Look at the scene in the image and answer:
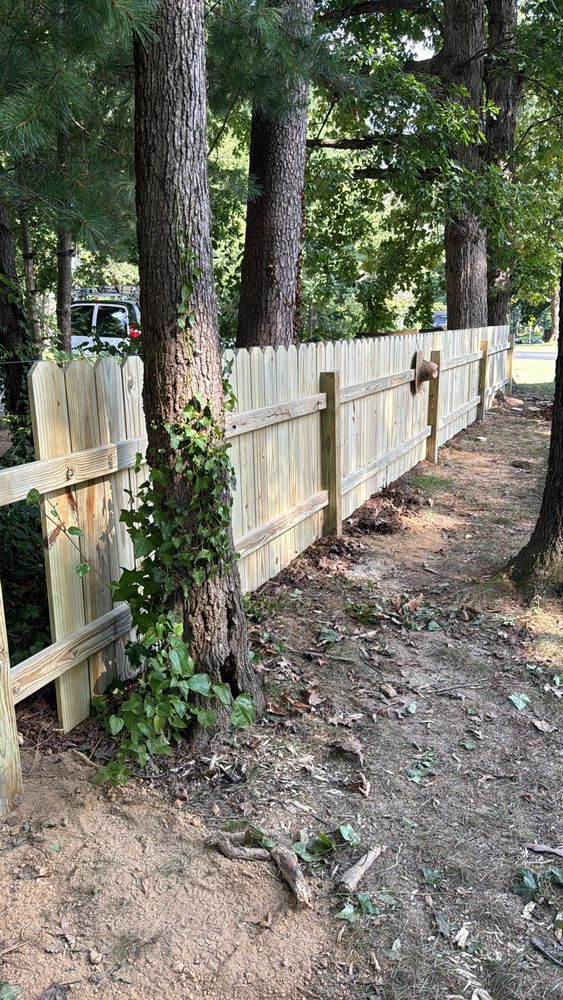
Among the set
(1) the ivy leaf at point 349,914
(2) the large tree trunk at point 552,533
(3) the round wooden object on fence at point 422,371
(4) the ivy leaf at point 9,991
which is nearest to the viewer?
(4) the ivy leaf at point 9,991

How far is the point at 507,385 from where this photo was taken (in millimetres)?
17172

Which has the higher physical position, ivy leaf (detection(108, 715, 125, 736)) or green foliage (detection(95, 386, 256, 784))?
green foliage (detection(95, 386, 256, 784))

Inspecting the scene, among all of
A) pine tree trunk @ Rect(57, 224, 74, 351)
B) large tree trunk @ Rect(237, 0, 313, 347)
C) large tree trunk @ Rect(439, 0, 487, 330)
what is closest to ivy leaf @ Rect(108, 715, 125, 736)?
large tree trunk @ Rect(237, 0, 313, 347)

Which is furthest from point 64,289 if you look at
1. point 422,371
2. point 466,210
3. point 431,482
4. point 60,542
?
point 60,542

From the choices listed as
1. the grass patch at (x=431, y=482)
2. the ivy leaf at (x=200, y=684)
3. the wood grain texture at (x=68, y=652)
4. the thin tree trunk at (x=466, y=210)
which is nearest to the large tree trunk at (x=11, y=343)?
the wood grain texture at (x=68, y=652)

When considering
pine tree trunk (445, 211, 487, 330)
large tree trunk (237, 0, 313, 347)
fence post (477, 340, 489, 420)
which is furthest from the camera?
pine tree trunk (445, 211, 487, 330)

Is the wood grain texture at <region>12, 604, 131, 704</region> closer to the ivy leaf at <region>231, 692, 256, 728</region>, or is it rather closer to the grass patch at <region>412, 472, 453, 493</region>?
the ivy leaf at <region>231, 692, 256, 728</region>

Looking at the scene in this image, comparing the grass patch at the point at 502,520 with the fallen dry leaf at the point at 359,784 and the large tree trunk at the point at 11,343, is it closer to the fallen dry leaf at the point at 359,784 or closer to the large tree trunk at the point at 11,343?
the fallen dry leaf at the point at 359,784

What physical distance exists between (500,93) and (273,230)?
1062 centimetres

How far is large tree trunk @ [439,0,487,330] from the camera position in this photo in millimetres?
12031

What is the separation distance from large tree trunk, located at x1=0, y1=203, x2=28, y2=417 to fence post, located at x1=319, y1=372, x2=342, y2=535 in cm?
244

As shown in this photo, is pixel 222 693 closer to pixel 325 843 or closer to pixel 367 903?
pixel 325 843

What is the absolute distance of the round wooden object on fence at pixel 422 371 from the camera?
8750 millimetres

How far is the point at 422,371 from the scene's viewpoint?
8875 mm
